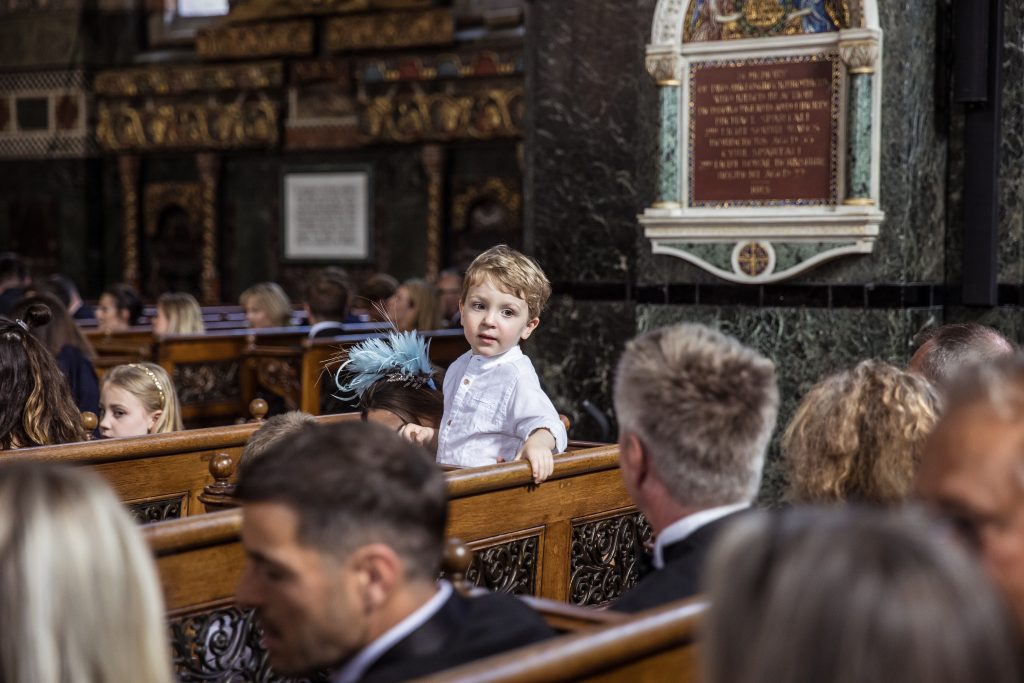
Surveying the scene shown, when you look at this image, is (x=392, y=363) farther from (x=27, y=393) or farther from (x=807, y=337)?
(x=807, y=337)

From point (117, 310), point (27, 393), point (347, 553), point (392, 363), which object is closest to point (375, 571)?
point (347, 553)

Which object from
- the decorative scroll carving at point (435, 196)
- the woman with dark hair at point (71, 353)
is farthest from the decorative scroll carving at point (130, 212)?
the woman with dark hair at point (71, 353)

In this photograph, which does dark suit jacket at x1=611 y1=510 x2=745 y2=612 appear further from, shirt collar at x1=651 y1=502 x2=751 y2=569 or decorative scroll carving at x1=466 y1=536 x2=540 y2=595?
decorative scroll carving at x1=466 y1=536 x2=540 y2=595

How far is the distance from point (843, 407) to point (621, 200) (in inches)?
190

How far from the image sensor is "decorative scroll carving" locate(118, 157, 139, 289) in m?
17.2

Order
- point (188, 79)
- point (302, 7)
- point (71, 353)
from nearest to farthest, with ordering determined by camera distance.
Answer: point (71, 353), point (302, 7), point (188, 79)

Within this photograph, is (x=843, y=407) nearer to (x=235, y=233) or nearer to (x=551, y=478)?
(x=551, y=478)

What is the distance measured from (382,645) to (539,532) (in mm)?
2348

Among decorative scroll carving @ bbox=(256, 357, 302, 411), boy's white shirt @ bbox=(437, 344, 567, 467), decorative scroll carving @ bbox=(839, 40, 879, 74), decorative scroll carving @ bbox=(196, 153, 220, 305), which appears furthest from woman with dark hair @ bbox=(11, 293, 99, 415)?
decorative scroll carving @ bbox=(196, 153, 220, 305)

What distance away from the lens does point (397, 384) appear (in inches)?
188

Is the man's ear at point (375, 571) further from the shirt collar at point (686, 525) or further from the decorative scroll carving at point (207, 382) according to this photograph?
the decorative scroll carving at point (207, 382)

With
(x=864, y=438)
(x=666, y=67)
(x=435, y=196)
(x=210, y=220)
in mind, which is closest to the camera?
(x=864, y=438)

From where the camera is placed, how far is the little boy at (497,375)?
4375 mm

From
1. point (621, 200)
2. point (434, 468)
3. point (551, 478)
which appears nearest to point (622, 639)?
point (434, 468)
